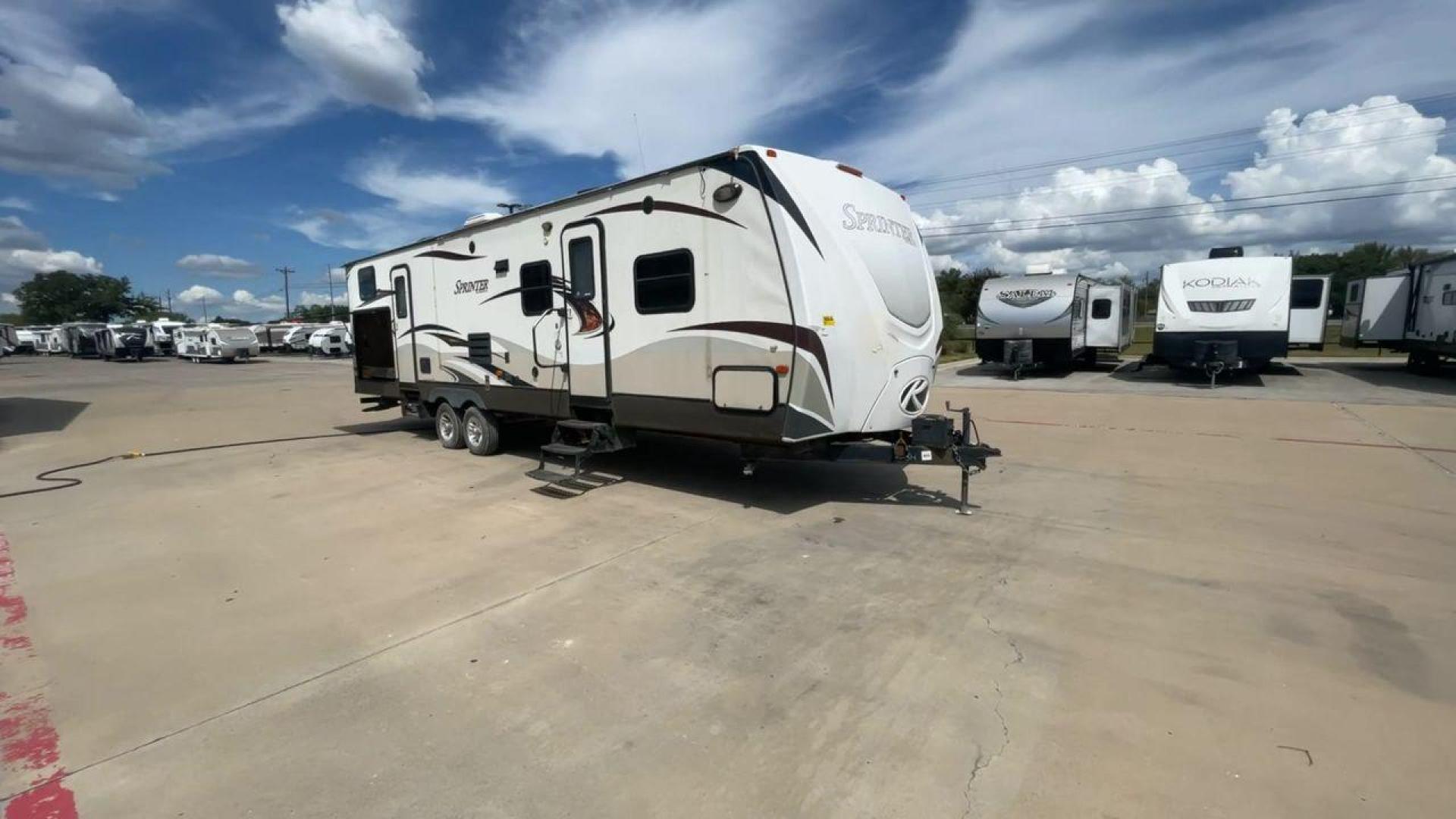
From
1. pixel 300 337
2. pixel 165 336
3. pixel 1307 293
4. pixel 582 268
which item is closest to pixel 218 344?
pixel 300 337

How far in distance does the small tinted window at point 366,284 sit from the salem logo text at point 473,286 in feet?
8.81

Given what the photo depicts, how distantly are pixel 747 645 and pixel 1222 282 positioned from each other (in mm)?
17490

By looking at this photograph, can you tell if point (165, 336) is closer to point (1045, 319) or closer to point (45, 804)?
point (1045, 319)

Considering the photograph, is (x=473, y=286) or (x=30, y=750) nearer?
(x=30, y=750)

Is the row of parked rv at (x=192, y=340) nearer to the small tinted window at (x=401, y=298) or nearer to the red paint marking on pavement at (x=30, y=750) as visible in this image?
the small tinted window at (x=401, y=298)

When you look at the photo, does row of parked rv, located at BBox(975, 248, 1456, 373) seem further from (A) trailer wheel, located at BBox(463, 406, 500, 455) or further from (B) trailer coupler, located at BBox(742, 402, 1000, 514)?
(A) trailer wheel, located at BBox(463, 406, 500, 455)

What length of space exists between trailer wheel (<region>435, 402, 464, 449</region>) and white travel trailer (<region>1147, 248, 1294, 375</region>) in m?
16.6

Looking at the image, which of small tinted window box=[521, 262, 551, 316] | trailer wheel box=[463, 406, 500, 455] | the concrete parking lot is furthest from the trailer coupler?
trailer wheel box=[463, 406, 500, 455]

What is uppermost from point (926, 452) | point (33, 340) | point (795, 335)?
point (33, 340)

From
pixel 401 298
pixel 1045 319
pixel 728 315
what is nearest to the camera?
pixel 728 315

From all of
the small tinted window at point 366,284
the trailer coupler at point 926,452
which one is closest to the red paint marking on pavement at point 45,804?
the trailer coupler at point 926,452

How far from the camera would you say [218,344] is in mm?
39062

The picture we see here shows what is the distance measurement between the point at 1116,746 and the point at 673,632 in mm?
2296

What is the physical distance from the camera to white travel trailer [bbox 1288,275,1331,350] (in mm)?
18797
